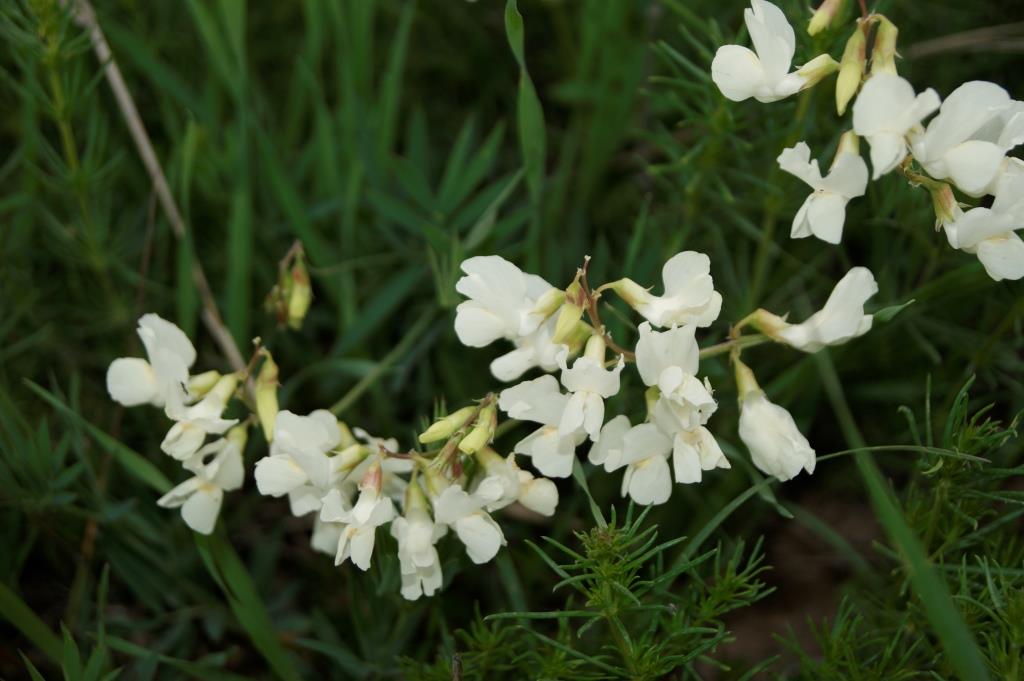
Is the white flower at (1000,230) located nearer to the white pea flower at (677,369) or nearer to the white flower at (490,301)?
the white pea flower at (677,369)

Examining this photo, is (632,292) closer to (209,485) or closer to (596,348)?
(596,348)

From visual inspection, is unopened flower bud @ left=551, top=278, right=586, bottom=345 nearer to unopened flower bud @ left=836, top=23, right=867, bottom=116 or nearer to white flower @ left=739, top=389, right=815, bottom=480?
white flower @ left=739, top=389, right=815, bottom=480

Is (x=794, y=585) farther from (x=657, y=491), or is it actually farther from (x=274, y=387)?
(x=274, y=387)

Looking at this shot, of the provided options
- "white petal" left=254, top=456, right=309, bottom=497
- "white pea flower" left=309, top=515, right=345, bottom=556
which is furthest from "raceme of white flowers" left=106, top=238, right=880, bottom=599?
"white pea flower" left=309, top=515, right=345, bottom=556

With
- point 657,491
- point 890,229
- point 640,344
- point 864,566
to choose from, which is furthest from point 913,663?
point 890,229

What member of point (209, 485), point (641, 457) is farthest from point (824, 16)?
point (209, 485)

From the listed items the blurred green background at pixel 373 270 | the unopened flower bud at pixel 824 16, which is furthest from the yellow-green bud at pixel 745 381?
the unopened flower bud at pixel 824 16
